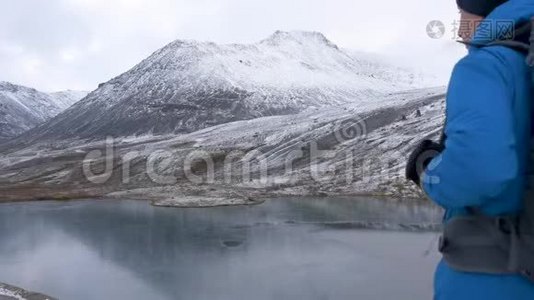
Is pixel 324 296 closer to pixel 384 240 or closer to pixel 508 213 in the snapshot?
Answer: pixel 384 240

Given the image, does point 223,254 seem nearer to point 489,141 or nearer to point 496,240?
point 496,240

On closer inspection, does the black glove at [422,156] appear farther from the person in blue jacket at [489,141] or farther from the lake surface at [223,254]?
the lake surface at [223,254]

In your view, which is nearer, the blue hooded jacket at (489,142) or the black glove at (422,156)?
the blue hooded jacket at (489,142)

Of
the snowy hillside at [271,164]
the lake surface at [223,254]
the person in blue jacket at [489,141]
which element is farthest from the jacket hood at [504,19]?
the snowy hillside at [271,164]

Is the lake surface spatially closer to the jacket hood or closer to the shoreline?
the shoreline

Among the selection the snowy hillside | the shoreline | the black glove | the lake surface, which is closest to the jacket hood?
the black glove

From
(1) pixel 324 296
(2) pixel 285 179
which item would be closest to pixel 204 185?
(2) pixel 285 179

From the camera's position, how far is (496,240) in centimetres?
272

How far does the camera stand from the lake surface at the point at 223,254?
22.7m

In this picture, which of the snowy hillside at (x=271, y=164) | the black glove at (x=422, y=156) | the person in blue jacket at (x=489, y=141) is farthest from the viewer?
the snowy hillside at (x=271, y=164)

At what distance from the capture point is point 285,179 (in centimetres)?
7188

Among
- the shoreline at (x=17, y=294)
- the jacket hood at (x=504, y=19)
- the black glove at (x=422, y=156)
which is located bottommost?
the shoreline at (x=17, y=294)

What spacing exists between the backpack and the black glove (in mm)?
352

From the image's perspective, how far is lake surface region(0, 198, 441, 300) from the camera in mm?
22719
